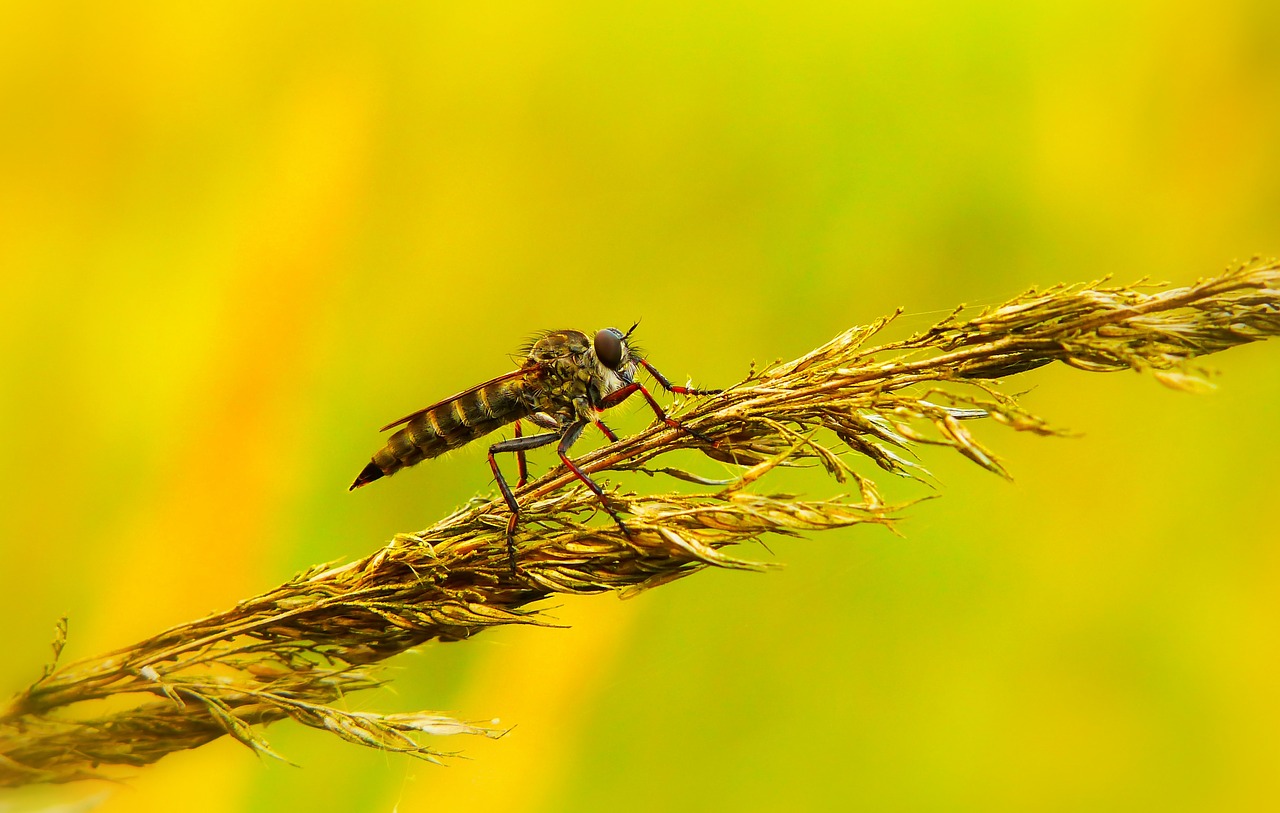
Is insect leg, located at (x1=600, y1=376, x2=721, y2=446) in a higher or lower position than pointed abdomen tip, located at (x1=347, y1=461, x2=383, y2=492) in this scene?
higher

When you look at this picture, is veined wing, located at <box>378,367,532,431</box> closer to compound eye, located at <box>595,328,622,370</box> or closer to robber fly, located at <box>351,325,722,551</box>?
robber fly, located at <box>351,325,722,551</box>

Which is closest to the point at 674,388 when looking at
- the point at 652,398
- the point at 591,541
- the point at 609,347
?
the point at 652,398

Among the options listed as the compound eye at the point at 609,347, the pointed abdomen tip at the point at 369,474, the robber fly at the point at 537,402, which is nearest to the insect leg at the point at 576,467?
the robber fly at the point at 537,402

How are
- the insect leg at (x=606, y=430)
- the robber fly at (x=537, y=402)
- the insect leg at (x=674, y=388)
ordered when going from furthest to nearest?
the robber fly at (x=537, y=402), the insect leg at (x=606, y=430), the insect leg at (x=674, y=388)

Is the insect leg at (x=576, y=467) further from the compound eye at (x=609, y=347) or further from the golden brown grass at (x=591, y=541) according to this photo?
the compound eye at (x=609, y=347)

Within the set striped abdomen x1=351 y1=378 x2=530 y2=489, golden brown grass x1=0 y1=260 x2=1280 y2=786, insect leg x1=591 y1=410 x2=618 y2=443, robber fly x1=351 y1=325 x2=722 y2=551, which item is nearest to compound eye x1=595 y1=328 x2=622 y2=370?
robber fly x1=351 y1=325 x2=722 y2=551

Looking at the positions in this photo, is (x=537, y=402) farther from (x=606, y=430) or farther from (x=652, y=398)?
(x=652, y=398)

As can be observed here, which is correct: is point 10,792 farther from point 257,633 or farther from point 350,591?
point 350,591
